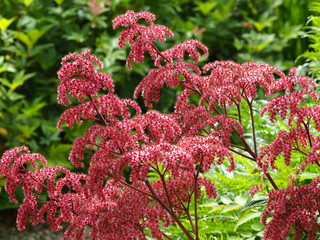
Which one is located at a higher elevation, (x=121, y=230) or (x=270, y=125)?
(x=121, y=230)

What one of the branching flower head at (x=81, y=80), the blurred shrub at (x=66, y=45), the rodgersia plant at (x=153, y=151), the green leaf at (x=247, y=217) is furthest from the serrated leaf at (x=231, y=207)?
the blurred shrub at (x=66, y=45)

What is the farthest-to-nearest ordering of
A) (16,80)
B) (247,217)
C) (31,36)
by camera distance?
(31,36) < (16,80) < (247,217)

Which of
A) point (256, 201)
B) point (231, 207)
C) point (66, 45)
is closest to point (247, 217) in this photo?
point (231, 207)

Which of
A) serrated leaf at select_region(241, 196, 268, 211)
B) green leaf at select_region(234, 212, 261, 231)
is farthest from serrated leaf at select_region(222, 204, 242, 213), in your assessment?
serrated leaf at select_region(241, 196, 268, 211)

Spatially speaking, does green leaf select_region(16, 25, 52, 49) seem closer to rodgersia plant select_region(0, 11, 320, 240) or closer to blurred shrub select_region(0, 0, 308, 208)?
blurred shrub select_region(0, 0, 308, 208)

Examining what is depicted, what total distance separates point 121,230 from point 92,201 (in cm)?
21

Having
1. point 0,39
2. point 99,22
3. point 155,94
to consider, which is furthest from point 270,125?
point 0,39

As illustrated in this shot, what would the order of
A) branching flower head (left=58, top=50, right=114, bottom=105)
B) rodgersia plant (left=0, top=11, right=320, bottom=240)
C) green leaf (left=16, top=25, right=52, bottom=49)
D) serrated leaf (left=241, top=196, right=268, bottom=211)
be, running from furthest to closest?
1. green leaf (left=16, top=25, right=52, bottom=49)
2. serrated leaf (left=241, top=196, right=268, bottom=211)
3. branching flower head (left=58, top=50, right=114, bottom=105)
4. rodgersia plant (left=0, top=11, right=320, bottom=240)

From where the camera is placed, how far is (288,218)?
1.98 meters

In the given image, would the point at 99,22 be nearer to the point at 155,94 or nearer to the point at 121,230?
the point at 155,94

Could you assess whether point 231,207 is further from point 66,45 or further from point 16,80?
point 66,45

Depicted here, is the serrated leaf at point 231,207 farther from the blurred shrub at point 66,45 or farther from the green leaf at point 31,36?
the green leaf at point 31,36

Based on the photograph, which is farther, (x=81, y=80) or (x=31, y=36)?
(x=31, y=36)

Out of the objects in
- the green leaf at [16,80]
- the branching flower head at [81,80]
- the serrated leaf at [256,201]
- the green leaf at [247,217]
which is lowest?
the green leaf at [16,80]
